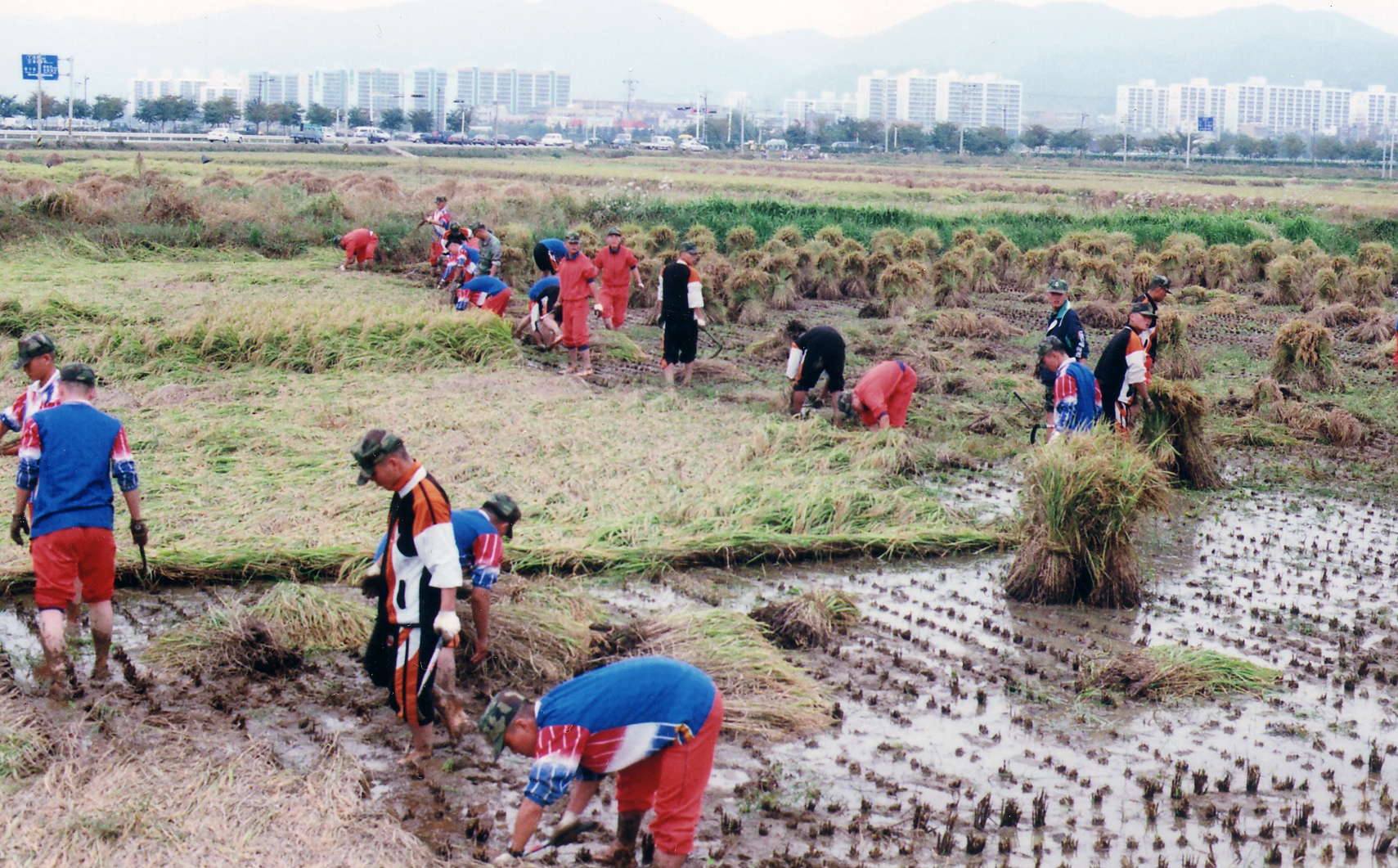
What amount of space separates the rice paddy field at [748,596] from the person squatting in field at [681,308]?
401 mm

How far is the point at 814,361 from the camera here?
37.4 ft

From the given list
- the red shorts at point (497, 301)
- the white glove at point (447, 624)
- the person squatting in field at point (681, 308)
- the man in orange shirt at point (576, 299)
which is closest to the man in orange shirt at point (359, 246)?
the red shorts at point (497, 301)

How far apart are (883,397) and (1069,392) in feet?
7.90

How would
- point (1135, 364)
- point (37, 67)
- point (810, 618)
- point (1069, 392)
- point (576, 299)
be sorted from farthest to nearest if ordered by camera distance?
point (37, 67) → point (576, 299) → point (1135, 364) → point (1069, 392) → point (810, 618)

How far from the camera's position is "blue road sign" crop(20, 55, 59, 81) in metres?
72.9

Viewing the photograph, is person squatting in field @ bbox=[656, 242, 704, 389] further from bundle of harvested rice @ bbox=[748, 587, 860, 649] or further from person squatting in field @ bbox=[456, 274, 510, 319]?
bundle of harvested rice @ bbox=[748, 587, 860, 649]

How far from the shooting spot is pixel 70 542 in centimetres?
576

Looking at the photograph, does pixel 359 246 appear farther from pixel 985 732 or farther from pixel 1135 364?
pixel 985 732

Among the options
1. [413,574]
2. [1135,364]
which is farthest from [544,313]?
[413,574]

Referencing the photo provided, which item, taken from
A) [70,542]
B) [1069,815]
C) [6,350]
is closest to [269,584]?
[70,542]

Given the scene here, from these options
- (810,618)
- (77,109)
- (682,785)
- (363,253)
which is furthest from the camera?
(77,109)

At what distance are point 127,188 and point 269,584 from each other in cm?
2051

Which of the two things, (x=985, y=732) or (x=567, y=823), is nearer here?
(x=567, y=823)

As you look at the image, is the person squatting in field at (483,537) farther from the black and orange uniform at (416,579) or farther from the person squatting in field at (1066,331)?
the person squatting in field at (1066,331)
